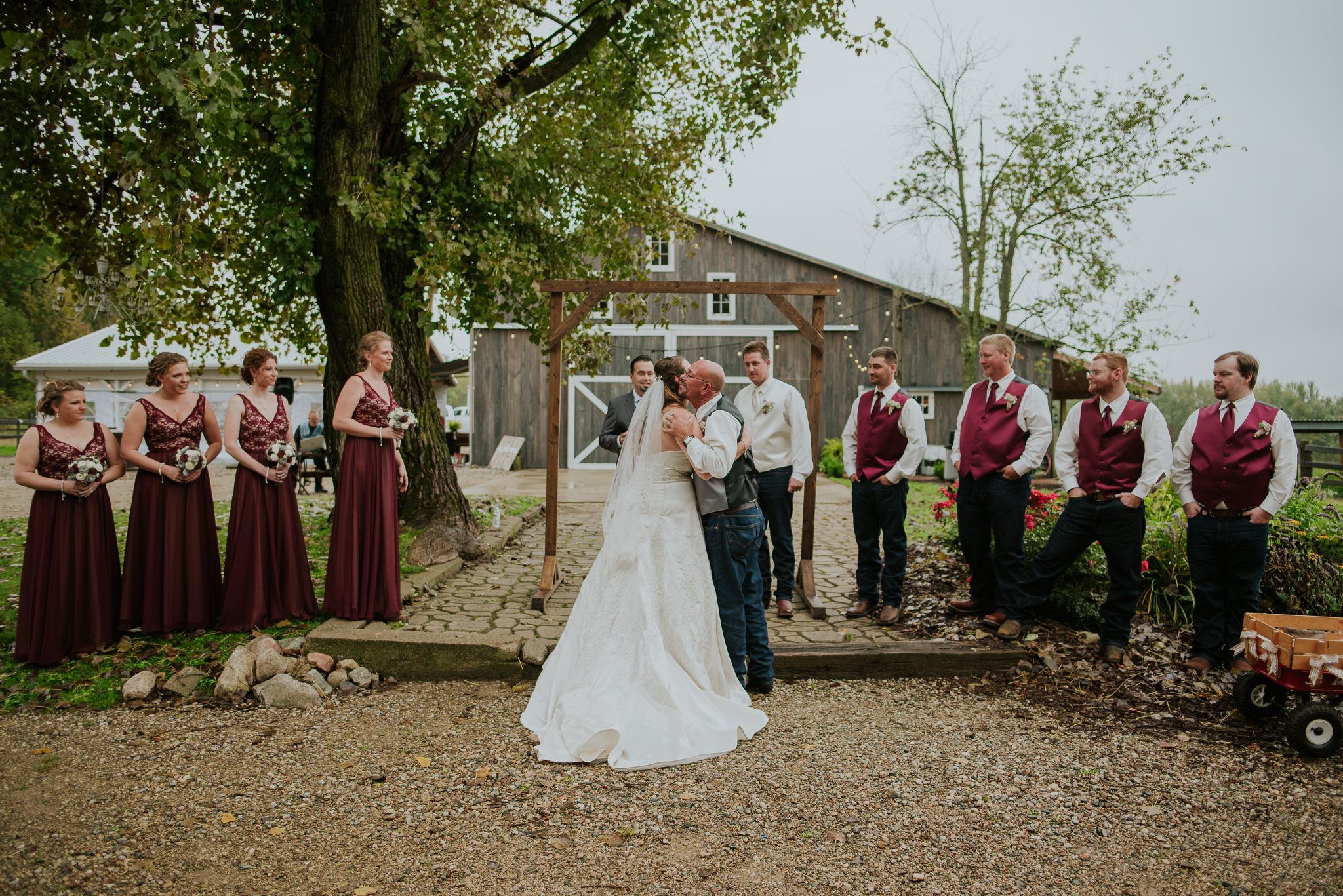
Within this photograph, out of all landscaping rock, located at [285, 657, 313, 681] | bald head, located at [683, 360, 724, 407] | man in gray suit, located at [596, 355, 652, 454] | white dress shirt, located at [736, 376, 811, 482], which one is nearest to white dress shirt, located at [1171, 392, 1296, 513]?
white dress shirt, located at [736, 376, 811, 482]

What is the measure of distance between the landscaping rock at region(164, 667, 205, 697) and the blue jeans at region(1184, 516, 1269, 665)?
6.15 meters

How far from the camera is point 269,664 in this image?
4.73 metres

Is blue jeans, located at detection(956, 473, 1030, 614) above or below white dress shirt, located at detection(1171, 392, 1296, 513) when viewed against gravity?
below

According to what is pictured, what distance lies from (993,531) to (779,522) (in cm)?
154

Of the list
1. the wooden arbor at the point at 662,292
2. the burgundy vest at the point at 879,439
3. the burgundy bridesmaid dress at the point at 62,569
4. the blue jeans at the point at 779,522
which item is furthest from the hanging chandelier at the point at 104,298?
the burgundy vest at the point at 879,439

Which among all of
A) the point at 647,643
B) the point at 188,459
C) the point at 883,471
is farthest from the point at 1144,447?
the point at 188,459

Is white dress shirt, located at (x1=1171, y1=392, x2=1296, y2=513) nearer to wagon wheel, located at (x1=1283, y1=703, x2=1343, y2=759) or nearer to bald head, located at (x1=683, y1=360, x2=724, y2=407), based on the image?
wagon wheel, located at (x1=1283, y1=703, x2=1343, y2=759)

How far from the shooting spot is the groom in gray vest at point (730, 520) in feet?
14.3

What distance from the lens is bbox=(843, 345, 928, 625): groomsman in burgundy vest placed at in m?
5.71

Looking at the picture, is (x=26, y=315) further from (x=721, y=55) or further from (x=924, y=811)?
(x=924, y=811)

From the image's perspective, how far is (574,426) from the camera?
19281 millimetres

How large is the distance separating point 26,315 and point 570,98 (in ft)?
154

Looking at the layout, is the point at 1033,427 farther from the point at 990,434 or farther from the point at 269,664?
the point at 269,664

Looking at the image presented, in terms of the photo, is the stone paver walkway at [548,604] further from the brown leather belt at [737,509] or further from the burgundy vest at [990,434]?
the burgundy vest at [990,434]
